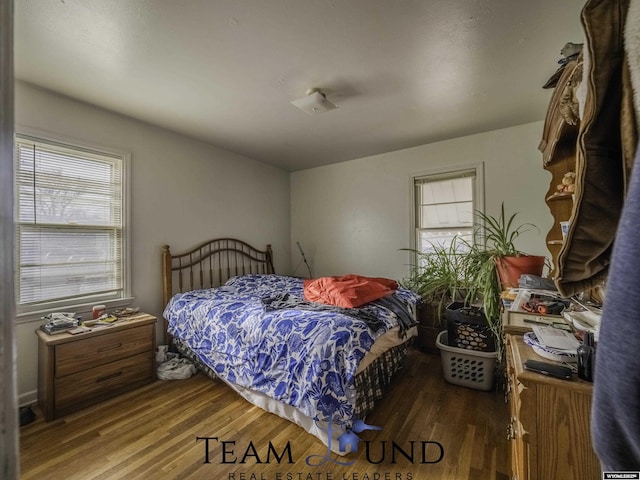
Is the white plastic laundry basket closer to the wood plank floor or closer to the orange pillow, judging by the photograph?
the wood plank floor

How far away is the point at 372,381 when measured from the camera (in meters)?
1.97

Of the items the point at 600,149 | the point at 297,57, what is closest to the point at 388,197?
the point at 297,57

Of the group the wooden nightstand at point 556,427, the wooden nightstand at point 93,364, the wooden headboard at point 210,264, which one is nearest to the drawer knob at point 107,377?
the wooden nightstand at point 93,364

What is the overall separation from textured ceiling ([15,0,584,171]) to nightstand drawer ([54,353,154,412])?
7.03ft

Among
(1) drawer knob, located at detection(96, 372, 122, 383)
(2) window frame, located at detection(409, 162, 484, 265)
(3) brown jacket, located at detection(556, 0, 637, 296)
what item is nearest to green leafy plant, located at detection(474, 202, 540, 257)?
(2) window frame, located at detection(409, 162, 484, 265)

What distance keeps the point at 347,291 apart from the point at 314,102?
1489 mm

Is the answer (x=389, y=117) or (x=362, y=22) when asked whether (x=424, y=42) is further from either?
(x=389, y=117)

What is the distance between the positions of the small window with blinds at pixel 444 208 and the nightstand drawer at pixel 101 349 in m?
3.08

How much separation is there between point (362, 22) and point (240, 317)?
2038mm

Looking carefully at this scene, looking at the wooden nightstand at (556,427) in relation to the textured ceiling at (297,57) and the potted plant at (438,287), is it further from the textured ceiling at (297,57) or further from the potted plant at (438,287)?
the potted plant at (438,287)

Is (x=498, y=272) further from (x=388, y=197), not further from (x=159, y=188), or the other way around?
(x=159, y=188)

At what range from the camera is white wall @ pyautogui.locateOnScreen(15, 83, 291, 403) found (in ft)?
6.98

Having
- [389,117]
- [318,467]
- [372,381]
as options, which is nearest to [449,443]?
[372,381]

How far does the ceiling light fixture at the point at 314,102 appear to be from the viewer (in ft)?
6.87
